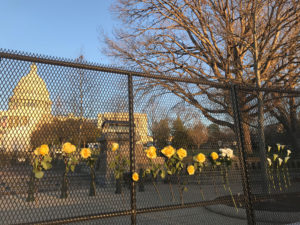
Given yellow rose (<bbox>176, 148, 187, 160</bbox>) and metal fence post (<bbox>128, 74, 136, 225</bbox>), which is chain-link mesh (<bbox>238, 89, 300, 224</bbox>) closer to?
yellow rose (<bbox>176, 148, 187, 160</bbox>)

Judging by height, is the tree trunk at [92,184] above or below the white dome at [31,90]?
below

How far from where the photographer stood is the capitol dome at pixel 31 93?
2498mm

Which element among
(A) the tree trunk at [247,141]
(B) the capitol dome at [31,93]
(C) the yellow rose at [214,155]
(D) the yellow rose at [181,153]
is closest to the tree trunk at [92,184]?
(B) the capitol dome at [31,93]

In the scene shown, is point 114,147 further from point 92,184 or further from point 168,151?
point 168,151

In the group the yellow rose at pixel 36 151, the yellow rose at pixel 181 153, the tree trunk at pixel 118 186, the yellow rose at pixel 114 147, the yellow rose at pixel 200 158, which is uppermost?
the yellow rose at pixel 114 147

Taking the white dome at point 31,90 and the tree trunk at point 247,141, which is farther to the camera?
the tree trunk at point 247,141

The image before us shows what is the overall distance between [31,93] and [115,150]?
1.19 meters

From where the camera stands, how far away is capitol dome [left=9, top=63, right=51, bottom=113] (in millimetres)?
2498

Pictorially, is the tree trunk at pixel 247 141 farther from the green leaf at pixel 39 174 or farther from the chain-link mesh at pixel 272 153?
the green leaf at pixel 39 174

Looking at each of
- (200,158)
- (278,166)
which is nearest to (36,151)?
(200,158)

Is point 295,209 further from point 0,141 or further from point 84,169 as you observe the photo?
point 0,141

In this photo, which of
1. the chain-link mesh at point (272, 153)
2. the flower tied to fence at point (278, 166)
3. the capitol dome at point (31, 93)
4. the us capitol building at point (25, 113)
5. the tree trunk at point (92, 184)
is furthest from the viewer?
the flower tied to fence at point (278, 166)

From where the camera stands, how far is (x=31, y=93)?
256cm

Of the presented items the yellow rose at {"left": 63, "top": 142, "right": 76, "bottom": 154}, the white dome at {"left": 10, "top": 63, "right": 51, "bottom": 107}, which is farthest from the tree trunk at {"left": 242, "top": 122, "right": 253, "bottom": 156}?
the white dome at {"left": 10, "top": 63, "right": 51, "bottom": 107}
